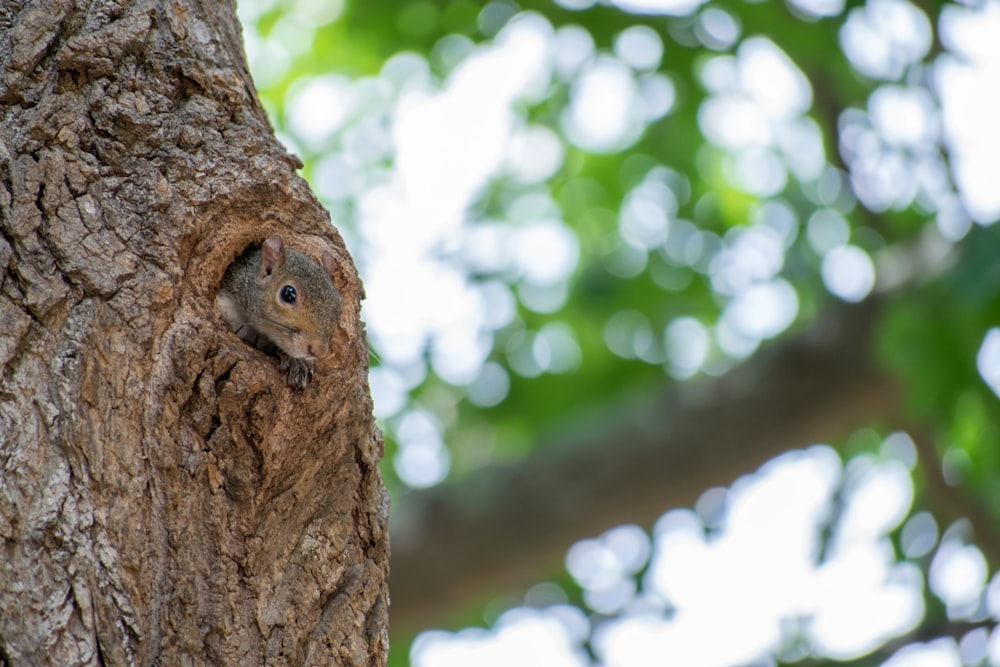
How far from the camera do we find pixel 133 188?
7.58ft

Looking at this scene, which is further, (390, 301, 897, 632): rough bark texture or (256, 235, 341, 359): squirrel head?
(390, 301, 897, 632): rough bark texture

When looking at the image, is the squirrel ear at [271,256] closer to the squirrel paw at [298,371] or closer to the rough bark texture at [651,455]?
the squirrel paw at [298,371]

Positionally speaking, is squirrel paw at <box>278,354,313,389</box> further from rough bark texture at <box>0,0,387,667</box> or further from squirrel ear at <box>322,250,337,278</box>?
squirrel ear at <box>322,250,337,278</box>

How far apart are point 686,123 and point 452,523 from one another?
6.87 feet

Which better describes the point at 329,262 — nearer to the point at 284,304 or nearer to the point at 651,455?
the point at 284,304

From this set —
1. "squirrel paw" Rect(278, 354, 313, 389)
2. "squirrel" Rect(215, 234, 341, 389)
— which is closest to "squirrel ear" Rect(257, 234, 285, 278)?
"squirrel" Rect(215, 234, 341, 389)

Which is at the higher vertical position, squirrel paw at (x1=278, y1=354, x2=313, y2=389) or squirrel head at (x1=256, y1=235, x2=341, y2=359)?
squirrel head at (x1=256, y1=235, x2=341, y2=359)

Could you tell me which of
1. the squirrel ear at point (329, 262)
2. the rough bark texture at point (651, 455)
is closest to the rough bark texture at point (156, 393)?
the squirrel ear at point (329, 262)

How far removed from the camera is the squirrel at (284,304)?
236 cm

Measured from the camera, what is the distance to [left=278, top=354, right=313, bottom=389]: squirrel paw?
2.28 meters

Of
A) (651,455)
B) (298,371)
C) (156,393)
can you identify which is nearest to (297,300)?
(298,371)

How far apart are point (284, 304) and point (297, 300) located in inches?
3.3

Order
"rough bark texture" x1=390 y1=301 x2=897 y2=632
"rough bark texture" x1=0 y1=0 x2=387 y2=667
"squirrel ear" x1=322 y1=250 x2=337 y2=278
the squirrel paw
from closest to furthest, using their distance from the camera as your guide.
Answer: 1. "rough bark texture" x1=0 y1=0 x2=387 y2=667
2. the squirrel paw
3. "squirrel ear" x1=322 y1=250 x2=337 y2=278
4. "rough bark texture" x1=390 y1=301 x2=897 y2=632

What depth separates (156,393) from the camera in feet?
7.18
